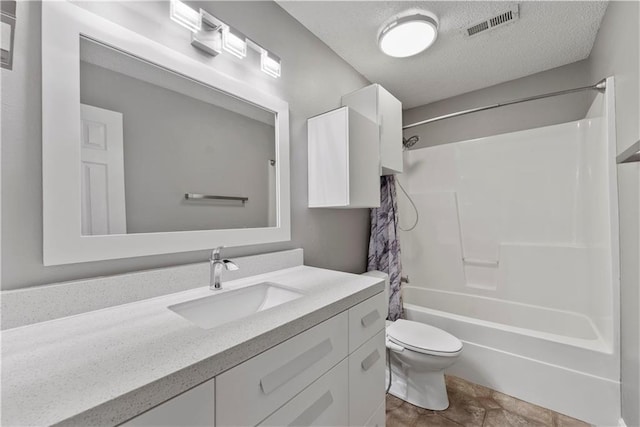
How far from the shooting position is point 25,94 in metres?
0.74

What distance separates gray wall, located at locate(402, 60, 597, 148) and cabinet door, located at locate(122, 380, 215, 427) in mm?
2941

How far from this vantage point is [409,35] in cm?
168

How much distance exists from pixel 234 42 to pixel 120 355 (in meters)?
1.30

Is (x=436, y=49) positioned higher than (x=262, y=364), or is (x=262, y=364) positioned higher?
(x=436, y=49)

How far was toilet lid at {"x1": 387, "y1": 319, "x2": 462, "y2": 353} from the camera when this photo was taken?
1.49m

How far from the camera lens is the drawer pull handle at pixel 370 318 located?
3.51 feet

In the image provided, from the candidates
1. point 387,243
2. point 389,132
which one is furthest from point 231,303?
point 389,132

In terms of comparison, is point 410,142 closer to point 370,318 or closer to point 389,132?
point 389,132

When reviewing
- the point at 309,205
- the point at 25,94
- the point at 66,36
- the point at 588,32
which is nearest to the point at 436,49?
the point at 588,32

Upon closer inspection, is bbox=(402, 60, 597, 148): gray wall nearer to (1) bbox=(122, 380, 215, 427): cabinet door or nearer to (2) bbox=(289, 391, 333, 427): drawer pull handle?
(2) bbox=(289, 391, 333, 427): drawer pull handle

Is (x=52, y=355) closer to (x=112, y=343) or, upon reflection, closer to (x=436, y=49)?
(x=112, y=343)

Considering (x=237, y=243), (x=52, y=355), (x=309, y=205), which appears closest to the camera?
(x=52, y=355)

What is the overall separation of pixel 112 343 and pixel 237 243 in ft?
2.14

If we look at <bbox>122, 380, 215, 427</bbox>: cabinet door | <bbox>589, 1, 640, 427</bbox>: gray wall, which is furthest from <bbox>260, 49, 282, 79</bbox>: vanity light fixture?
<bbox>589, 1, 640, 427</bbox>: gray wall
